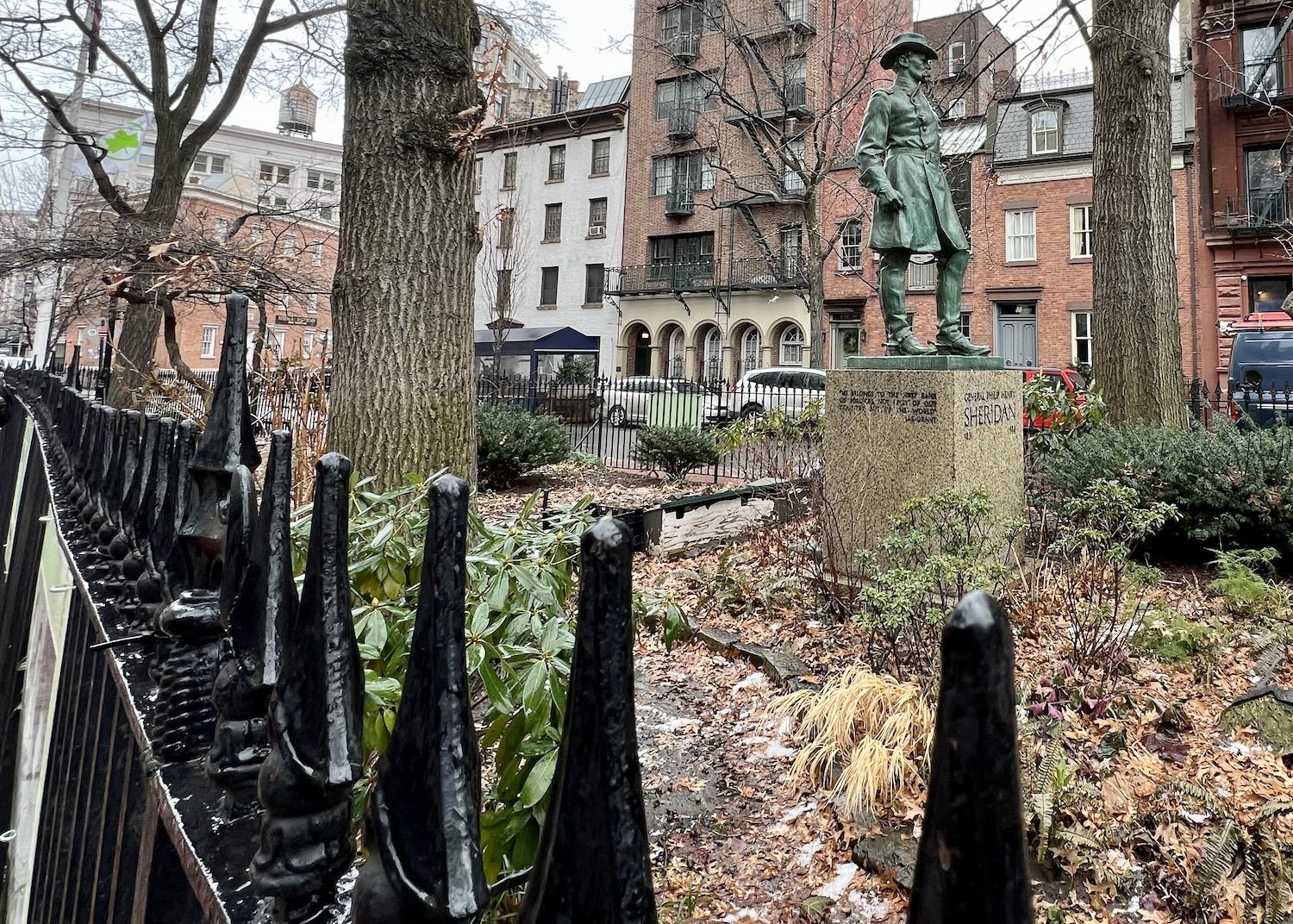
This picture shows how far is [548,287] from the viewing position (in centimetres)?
3866

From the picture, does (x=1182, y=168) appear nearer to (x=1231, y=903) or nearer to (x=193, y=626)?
(x=1231, y=903)

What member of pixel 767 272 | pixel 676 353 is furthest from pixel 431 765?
pixel 676 353

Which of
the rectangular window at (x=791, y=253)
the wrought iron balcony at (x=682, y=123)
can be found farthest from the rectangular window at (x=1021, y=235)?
the wrought iron balcony at (x=682, y=123)

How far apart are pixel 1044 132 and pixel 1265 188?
6.97 m

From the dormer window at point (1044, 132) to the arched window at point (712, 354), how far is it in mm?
13879

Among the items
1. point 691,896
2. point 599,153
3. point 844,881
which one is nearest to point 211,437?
point 691,896

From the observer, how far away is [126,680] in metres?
1.36

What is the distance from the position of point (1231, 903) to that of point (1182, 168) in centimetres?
3041

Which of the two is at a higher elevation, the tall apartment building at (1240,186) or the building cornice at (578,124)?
the building cornice at (578,124)

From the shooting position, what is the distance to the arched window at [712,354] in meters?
34.1

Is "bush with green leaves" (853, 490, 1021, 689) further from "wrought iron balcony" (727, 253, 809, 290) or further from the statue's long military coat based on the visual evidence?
"wrought iron balcony" (727, 253, 809, 290)

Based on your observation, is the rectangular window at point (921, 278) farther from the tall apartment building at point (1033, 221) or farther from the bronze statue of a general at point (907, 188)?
the bronze statue of a general at point (907, 188)

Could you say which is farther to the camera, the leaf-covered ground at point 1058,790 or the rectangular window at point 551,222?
the rectangular window at point 551,222

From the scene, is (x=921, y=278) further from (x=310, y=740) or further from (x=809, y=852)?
(x=310, y=740)
